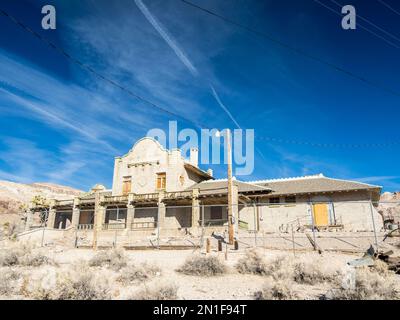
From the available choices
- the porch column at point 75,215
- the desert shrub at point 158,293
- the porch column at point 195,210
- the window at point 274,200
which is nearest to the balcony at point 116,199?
the porch column at point 75,215

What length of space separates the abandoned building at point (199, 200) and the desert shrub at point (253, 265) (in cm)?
1110

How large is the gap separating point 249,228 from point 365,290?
20818 millimetres

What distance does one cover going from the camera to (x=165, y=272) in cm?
1060

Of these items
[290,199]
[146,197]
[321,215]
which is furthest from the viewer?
[146,197]

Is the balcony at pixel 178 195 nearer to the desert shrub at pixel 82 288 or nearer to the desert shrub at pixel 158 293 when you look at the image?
the desert shrub at pixel 82 288

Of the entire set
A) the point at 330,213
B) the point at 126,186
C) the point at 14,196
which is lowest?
the point at 330,213

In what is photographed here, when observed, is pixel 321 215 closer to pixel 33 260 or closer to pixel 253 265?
pixel 253 265

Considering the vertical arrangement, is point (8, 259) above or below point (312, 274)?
above

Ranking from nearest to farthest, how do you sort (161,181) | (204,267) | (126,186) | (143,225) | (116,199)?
(204,267) → (143,225) → (116,199) → (161,181) → (126,186)

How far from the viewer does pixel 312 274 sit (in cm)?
914

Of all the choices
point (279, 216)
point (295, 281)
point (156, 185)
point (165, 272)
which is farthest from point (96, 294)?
point (156, 185)

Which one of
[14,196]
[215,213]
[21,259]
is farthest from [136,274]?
[14,196]

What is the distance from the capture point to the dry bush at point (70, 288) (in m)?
6.44
